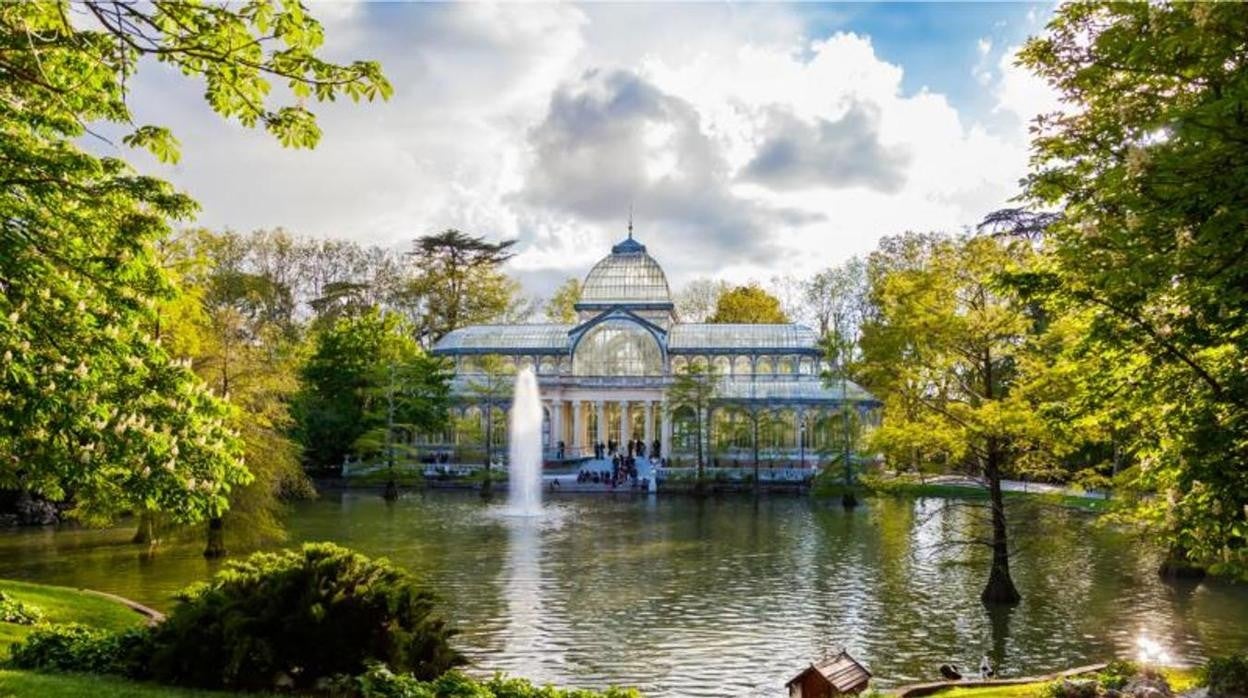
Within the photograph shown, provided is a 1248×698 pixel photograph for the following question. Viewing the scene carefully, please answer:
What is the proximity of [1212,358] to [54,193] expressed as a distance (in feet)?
35.0

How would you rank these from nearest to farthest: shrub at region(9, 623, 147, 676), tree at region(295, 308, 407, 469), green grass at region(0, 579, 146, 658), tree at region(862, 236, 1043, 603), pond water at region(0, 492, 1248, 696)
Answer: shrub at region(9, 623, 147, 676) → green grass at region(0, 579, 146, 658) → pond water at region(0, 492, 1248, 696) → tree at region(862, 236, 1043, 603) → tree at region(295, 308, 407, 469)

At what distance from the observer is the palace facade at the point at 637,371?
47188 mm

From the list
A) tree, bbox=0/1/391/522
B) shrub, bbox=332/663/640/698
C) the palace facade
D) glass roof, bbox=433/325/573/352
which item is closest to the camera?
tree, bbox=0/1/391/522

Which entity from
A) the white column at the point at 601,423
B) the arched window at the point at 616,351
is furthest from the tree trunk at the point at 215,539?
the arched window at the point at 616,351

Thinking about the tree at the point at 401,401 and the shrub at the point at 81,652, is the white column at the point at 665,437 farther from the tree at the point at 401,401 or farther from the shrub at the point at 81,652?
the shrub at the point at 81,652

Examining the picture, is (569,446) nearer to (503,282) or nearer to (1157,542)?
(503,282)

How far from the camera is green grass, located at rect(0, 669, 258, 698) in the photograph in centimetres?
756

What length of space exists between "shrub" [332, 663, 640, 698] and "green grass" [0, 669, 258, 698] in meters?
1.00

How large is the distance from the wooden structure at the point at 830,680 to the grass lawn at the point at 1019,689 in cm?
87

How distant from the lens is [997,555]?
1634 cm

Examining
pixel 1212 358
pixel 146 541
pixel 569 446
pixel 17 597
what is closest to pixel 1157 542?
pixel 1212 358

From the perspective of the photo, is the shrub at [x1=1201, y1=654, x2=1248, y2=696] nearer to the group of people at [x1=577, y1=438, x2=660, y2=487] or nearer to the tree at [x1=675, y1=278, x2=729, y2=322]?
the group of people at [x1=577, y1=438, x2=660, y2=487]

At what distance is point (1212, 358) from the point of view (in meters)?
9.34

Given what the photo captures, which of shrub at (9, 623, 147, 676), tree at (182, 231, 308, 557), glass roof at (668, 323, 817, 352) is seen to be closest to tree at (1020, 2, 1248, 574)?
shrub at (9, 623, 147, 676)
